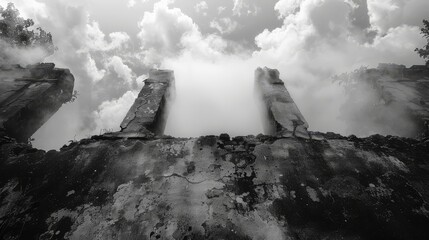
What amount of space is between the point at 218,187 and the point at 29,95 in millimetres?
3791

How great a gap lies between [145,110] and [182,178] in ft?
5.05

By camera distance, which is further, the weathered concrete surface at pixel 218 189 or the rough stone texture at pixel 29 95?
the rough stone texture at pixel 29 95

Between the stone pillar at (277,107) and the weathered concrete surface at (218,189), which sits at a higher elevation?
the stone pillar at (277,107)

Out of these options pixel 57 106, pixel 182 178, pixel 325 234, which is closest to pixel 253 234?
pixel 325 234

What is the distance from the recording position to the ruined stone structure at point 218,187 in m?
2.76

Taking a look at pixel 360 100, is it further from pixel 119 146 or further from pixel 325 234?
pixel 119 146

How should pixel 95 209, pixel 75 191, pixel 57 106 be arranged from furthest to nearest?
1. pixel 57 106
2. pixel 75 191
3. pixel 95 209

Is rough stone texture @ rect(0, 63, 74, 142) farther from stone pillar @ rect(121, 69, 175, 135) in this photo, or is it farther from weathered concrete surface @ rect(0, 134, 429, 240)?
stone pillar @ rect(121, 69, 175, 135)

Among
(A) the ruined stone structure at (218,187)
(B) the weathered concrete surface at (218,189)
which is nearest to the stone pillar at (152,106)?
(A) the ruined stone structure at (218,187)

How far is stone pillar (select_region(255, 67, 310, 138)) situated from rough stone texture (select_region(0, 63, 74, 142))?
374cm

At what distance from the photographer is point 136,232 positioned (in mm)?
2711

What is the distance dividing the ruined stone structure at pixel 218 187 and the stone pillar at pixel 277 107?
0.06 m

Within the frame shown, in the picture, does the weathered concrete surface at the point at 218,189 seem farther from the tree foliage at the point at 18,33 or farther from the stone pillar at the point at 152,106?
the tree foliage at the point at 18,33

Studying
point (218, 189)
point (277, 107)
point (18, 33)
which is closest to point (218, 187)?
point (218, 189)
